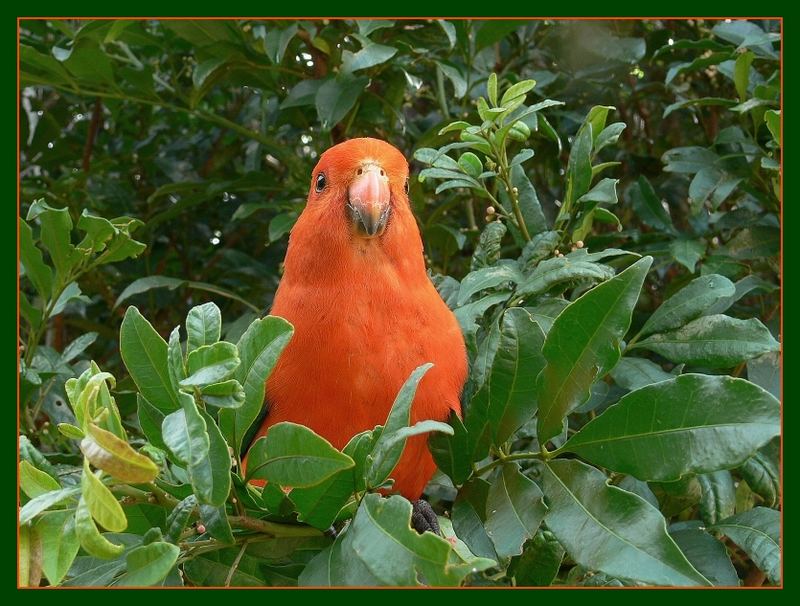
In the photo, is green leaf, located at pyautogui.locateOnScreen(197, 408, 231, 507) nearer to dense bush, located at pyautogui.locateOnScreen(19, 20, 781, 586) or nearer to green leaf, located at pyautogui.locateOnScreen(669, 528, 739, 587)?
dense bush, located at pyautogui.locateOnScreen(19, 20, 781, 586)

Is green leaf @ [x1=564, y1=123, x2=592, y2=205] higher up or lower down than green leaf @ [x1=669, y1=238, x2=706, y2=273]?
higher up

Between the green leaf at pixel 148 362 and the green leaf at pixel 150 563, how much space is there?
0.69ft

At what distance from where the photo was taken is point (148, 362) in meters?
1.13

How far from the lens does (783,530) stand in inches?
55.4

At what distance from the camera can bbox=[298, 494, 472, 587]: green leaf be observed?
904 mm

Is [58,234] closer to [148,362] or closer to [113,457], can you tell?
[148,362]

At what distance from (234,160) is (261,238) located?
40 centimetres

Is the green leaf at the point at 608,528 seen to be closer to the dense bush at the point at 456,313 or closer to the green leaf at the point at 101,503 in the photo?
the dense bush at the point at 456,313

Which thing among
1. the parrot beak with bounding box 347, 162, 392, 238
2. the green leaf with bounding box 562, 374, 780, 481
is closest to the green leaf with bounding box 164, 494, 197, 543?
the green leaf with bounding box 562, 374, 780, 481

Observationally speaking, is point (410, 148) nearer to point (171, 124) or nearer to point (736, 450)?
point (171, 124)

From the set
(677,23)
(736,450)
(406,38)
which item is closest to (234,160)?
(406,38)

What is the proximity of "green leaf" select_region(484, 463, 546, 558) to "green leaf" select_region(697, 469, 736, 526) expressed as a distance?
1.62 ft

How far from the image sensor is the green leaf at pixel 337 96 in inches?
80.8

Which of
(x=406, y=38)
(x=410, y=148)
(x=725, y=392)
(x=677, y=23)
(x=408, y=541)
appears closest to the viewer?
(x=408, y=541)
